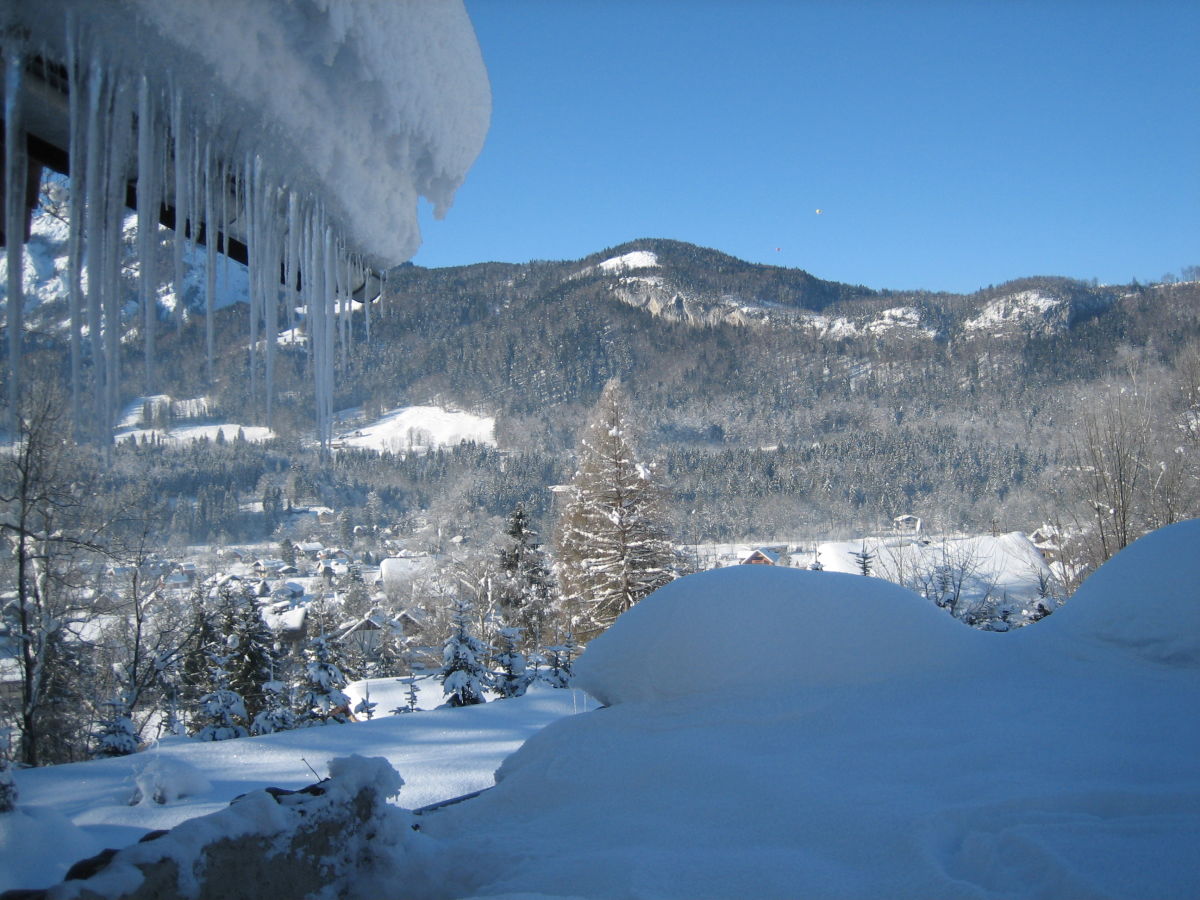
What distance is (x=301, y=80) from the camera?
1277 mm

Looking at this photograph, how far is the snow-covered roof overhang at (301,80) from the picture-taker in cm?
108

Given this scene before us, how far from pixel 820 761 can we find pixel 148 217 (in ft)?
10.5

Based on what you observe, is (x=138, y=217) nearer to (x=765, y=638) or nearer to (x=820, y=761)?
(x=820, y=761)

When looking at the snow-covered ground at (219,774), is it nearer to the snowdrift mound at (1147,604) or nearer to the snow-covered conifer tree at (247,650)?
the snowdrift mound at (1147,604)

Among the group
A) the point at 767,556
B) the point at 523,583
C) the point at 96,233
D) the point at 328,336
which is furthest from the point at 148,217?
the point at 767,556

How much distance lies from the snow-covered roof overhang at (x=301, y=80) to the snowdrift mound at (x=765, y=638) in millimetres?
3127

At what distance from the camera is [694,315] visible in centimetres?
13612

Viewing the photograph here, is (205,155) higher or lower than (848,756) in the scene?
higher

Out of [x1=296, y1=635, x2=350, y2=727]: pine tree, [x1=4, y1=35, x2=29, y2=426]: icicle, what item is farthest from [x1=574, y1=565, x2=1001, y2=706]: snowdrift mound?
[x1=296, y1=635, x2=350, y2=727]: pine tree

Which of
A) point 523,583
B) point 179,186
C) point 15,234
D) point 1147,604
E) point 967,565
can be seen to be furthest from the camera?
point 967,565

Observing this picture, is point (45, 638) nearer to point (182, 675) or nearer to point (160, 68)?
point (182, 675)

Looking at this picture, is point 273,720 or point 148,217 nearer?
point 148,217

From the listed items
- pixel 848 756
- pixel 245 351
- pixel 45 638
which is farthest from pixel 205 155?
pixel 45 638

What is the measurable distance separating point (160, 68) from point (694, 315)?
138844mm
